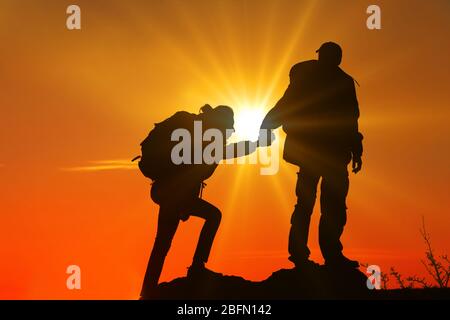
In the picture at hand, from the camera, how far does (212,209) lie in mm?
15039

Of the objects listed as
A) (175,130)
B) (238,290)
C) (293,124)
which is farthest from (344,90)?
(238,290)

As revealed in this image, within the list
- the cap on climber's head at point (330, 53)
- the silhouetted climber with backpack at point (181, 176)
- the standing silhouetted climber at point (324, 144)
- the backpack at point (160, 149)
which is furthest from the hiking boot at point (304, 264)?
the cap on climber's head at point (330, 53)

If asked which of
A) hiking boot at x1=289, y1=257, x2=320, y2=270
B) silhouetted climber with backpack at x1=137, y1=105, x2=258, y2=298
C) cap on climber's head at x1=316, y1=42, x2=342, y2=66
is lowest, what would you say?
hiking boot at x1=289, y1=257, x2=320, y2=270

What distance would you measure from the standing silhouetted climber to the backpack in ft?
7.92

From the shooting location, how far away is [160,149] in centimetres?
1465

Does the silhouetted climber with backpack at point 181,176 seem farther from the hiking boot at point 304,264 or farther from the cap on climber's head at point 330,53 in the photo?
the cap on climber's head at point 330,53

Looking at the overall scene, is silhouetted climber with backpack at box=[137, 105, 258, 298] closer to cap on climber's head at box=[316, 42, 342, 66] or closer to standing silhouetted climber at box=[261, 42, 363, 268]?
standing silhouetted climber at box=[261, 42, 363, 268]

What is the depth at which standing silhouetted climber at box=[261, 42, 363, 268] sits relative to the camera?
15.4 m

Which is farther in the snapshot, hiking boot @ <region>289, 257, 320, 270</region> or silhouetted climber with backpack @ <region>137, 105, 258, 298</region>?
hiking boot @ <region>289, 257, 320, 270</region>

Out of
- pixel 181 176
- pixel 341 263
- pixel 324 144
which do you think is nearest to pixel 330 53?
pixel 324 144

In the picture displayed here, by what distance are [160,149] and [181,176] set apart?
2.23 feet

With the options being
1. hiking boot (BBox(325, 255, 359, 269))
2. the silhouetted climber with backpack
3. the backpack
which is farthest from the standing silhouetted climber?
the backpack

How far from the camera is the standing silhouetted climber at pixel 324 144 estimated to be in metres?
15.4

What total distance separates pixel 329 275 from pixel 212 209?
8.77 ft
